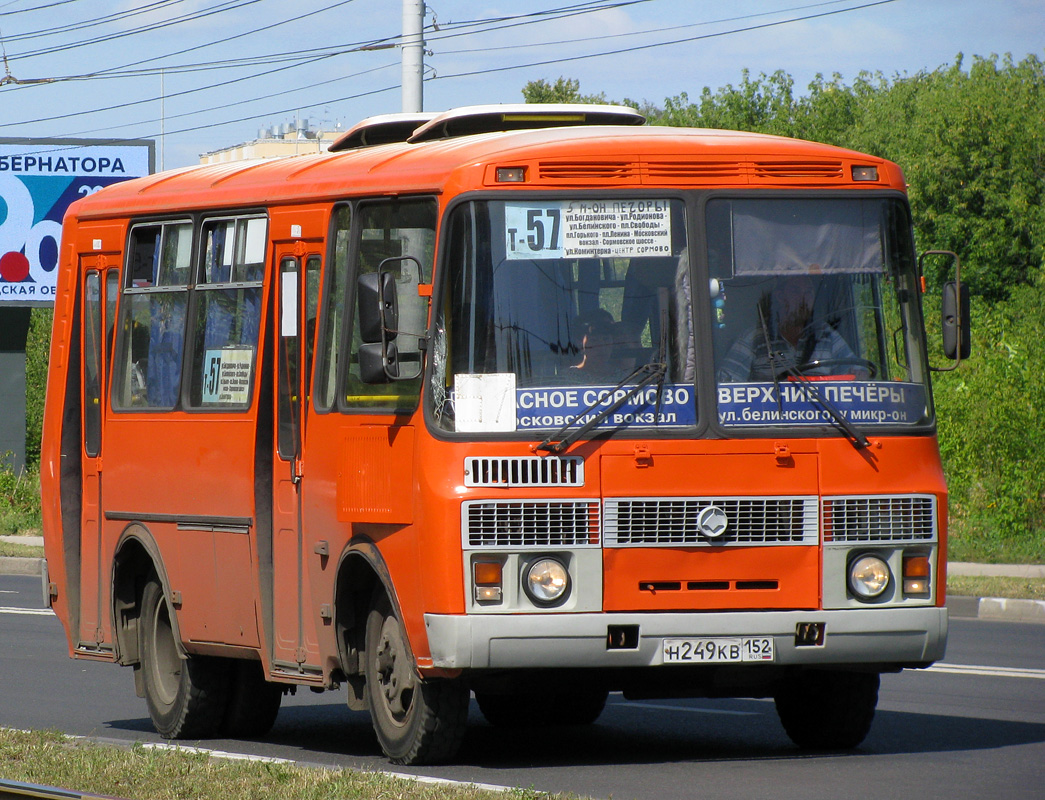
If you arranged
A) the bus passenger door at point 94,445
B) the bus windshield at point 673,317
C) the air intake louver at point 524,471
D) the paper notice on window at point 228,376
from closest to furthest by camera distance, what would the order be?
the air intake louver at point 524,471
the bus windshield at point 673,317
the paper notice on window at point 228,376
the bus passenger door at point 94,445

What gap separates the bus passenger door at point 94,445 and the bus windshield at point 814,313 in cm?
437

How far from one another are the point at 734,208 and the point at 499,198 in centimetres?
106

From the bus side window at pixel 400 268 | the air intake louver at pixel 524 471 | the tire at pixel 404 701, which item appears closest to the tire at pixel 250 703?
the tire at pixel 404 701

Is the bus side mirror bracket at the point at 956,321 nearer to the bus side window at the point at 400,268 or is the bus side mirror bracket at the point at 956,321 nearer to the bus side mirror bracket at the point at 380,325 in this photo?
the bus side window at the point at 400,268

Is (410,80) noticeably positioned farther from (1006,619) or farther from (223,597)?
(223,597)

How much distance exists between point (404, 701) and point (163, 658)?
2669 millimetres

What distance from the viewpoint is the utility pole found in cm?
2159

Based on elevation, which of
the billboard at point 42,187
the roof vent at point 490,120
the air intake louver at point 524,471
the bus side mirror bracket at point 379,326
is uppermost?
the billboard at point 42,187

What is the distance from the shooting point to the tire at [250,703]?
10555 mm

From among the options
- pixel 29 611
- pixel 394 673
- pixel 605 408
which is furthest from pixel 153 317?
pixel 29 611

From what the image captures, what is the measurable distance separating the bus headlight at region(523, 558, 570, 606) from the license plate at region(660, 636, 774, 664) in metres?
0.49

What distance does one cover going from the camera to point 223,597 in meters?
10.0

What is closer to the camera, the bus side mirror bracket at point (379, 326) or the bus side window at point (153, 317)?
the bus side mirror bracket at point (379, 326)

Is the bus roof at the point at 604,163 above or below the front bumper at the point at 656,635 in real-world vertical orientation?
above
